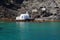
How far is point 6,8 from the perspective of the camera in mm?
131750

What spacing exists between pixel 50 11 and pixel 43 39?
3380 inches

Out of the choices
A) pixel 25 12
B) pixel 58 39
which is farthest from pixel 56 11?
pixel 58 39

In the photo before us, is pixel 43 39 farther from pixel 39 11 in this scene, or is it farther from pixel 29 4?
pixel 29 4

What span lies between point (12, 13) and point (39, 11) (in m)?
17.4

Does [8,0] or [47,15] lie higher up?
[8,0]

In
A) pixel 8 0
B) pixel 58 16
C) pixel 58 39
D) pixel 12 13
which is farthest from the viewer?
pixel 8 0

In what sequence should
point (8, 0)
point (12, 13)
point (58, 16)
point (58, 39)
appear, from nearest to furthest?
point (58, 39)
point (58, 16)
point (12, 13)
point (8, 0)

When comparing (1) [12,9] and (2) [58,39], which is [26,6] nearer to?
(1) [12,9]

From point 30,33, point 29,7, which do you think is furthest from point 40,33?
point 29,7

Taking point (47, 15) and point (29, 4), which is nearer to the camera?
point (47, 15)

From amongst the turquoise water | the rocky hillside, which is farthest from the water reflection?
the rocky hillside

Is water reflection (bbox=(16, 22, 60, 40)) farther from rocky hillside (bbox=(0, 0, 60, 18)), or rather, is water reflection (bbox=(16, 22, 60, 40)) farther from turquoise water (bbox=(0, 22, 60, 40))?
rocky hillside (bbox=(0, 0, 60, 18))

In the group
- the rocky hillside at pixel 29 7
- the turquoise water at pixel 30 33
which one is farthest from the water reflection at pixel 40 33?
the rocky hillside at pixel 29 7

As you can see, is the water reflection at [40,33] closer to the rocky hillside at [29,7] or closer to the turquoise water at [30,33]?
the turquoise water at [30,33]
